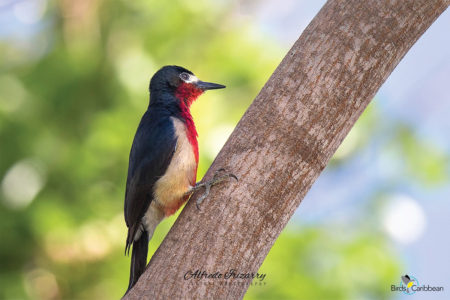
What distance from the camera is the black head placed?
4.49 metres

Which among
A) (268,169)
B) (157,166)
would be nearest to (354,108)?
(268,169)

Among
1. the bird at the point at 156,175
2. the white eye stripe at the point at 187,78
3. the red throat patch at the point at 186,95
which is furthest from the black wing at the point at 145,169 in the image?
the white eye stripe at the point at 187,78

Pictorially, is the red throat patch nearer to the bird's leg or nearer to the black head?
the black head

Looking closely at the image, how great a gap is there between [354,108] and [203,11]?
4.17 m

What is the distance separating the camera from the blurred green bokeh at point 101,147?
18.9ft

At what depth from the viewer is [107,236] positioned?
574 cm

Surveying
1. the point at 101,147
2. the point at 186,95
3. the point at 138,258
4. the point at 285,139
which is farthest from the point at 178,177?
the point at 101,147

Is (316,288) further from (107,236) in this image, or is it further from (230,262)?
(230,262)

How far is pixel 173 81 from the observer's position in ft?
14.8

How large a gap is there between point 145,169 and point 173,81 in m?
0.89

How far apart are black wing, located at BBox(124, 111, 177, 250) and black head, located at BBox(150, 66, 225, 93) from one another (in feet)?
1.94

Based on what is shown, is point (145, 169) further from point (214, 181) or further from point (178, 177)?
point (214, 181)

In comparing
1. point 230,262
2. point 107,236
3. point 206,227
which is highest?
point 107,236

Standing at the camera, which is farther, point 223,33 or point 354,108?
point 223,33
